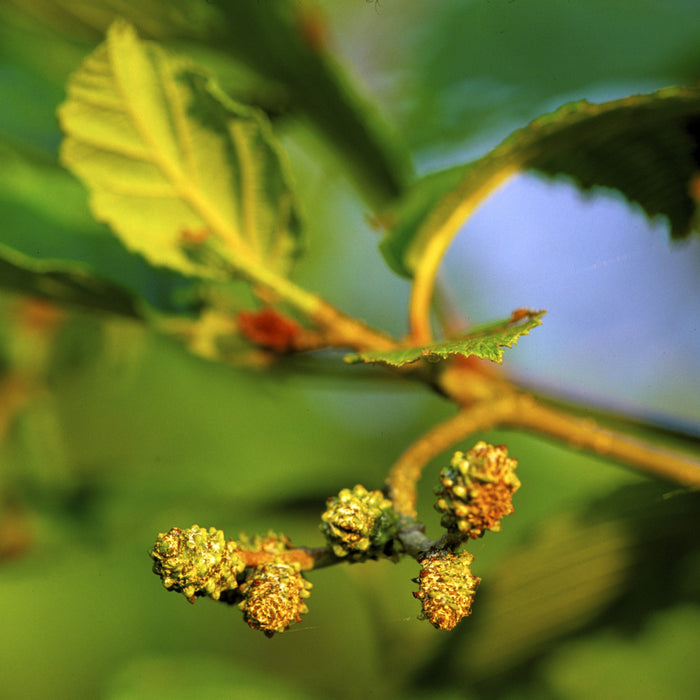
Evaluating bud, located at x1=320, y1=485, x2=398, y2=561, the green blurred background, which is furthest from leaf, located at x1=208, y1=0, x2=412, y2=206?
bud, located at x1=320, y1=485, x2=398, y2=561

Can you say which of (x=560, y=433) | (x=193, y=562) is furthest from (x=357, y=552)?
(x=560, y=433)

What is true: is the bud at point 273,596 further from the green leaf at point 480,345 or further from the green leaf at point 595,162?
the green leaf at point 595,162

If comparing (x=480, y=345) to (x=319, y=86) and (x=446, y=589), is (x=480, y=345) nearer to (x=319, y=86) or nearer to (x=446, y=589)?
(x=446, y=589)

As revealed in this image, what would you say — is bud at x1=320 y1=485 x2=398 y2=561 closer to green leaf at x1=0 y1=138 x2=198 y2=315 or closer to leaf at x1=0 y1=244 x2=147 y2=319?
leaf at x1=0 y1=244 x2=147 y2=319

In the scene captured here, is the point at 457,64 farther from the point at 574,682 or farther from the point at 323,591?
the point at 323,591

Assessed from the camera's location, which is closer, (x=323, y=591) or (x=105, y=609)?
(x=105, y=609)

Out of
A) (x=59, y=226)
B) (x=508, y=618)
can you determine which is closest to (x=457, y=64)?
(x=59, y=226)
